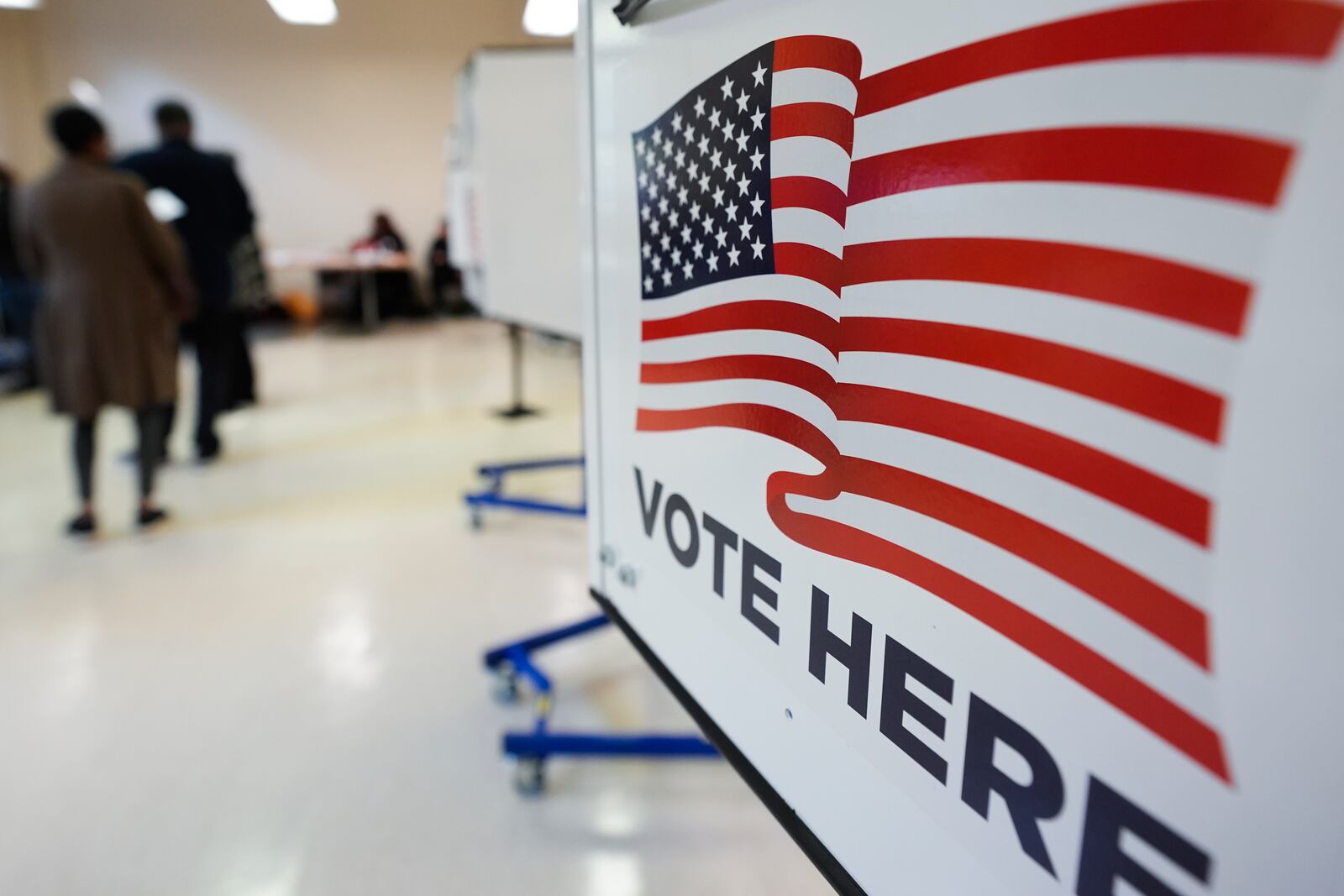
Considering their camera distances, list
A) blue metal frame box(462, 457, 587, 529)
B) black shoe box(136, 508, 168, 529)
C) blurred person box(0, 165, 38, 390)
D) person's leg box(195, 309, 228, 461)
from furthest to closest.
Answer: blurred person box(0, 165, 38, 390), person's leg box(195, 309, 228, 461), black shoe box(136, 508, 168, 529), blue metal frame box(462, 457, 587, 529)

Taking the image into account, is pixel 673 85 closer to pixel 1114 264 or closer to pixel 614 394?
pixel 614 394

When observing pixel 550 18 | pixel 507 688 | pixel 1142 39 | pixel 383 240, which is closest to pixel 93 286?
pixel 507 688

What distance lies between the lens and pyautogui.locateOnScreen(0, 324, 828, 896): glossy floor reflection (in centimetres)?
155

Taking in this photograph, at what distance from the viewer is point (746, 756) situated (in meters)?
0.93

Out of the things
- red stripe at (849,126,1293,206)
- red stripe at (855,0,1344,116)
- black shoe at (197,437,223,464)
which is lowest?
black shoe at (197,437,223,464)

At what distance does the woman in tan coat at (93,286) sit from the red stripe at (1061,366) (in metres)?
3.15

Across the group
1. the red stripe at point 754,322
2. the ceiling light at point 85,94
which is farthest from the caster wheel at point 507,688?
the ceiling light at point 85,94

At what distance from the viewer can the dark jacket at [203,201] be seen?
12.4 ft

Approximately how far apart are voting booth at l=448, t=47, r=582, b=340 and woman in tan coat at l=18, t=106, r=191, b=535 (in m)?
1.25

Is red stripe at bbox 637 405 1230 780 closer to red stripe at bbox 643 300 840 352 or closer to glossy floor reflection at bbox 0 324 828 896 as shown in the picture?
red stripe at bbox 643 300 840 352

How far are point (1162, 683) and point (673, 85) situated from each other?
0.79 metres

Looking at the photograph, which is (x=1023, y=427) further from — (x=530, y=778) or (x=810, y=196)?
(x=530, y=778)

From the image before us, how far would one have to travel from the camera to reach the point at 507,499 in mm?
3127

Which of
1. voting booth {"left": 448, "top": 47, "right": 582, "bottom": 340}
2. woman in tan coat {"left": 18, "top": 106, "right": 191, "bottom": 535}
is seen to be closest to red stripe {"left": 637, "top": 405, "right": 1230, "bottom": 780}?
voting booth {"left": 448, "top": 47, "right": 582, "bottom": 340}
